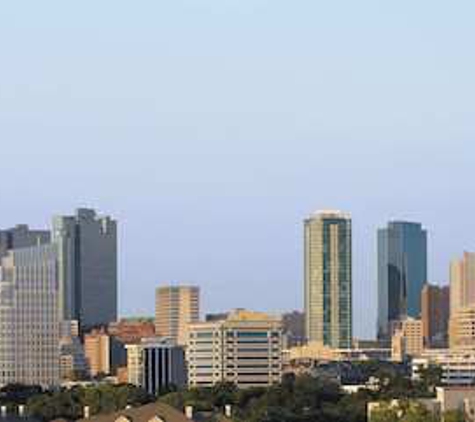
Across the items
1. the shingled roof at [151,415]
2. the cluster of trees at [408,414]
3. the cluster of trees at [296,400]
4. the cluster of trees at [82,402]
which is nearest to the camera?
the shingled roof at [151,415]

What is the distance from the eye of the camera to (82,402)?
122 metres

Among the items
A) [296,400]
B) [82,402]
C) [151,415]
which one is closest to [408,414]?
[151,415]

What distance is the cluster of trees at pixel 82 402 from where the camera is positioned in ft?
380

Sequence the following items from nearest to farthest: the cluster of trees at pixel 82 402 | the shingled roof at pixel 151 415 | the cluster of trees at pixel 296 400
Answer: the shingled roof at pixel 151 415, the cluster of trees at pixel 82 402, the cluster of trees at pixel 296 400

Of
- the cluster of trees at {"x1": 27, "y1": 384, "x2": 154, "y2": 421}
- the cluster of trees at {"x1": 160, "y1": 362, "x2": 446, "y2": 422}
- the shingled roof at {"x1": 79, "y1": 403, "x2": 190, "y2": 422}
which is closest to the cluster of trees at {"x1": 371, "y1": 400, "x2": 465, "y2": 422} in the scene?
the cluster of trees at {"x1": 160, "y1": 362, "x2": 446, "y2": 422}

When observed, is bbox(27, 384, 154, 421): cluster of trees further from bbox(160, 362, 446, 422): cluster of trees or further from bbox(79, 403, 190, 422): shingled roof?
bbox(79, 403, 190, 422): shingled roof

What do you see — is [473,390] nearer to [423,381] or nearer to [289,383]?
[289,383]

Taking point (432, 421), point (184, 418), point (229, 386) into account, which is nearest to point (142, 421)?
point (184, 418)

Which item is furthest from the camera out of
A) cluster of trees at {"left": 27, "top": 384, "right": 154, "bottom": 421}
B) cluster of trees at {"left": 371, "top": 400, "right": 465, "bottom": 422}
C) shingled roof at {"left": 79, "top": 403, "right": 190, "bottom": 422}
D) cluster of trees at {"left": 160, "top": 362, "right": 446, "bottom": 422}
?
cluster of trees at {"left": 160, "top": 362, "right": 446, "bottom": 422}

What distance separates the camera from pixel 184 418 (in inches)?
3351

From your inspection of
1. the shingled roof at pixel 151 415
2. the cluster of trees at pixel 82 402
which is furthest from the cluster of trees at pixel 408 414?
the cluster of trees at pixel 82 402

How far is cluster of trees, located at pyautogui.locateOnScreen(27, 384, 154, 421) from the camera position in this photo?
116 m

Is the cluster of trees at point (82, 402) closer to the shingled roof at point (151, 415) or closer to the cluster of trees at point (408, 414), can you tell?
the cluster of trees at point (408, 414)

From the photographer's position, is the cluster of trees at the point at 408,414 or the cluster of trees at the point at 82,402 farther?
the cluster of trees at the point at 82,402
